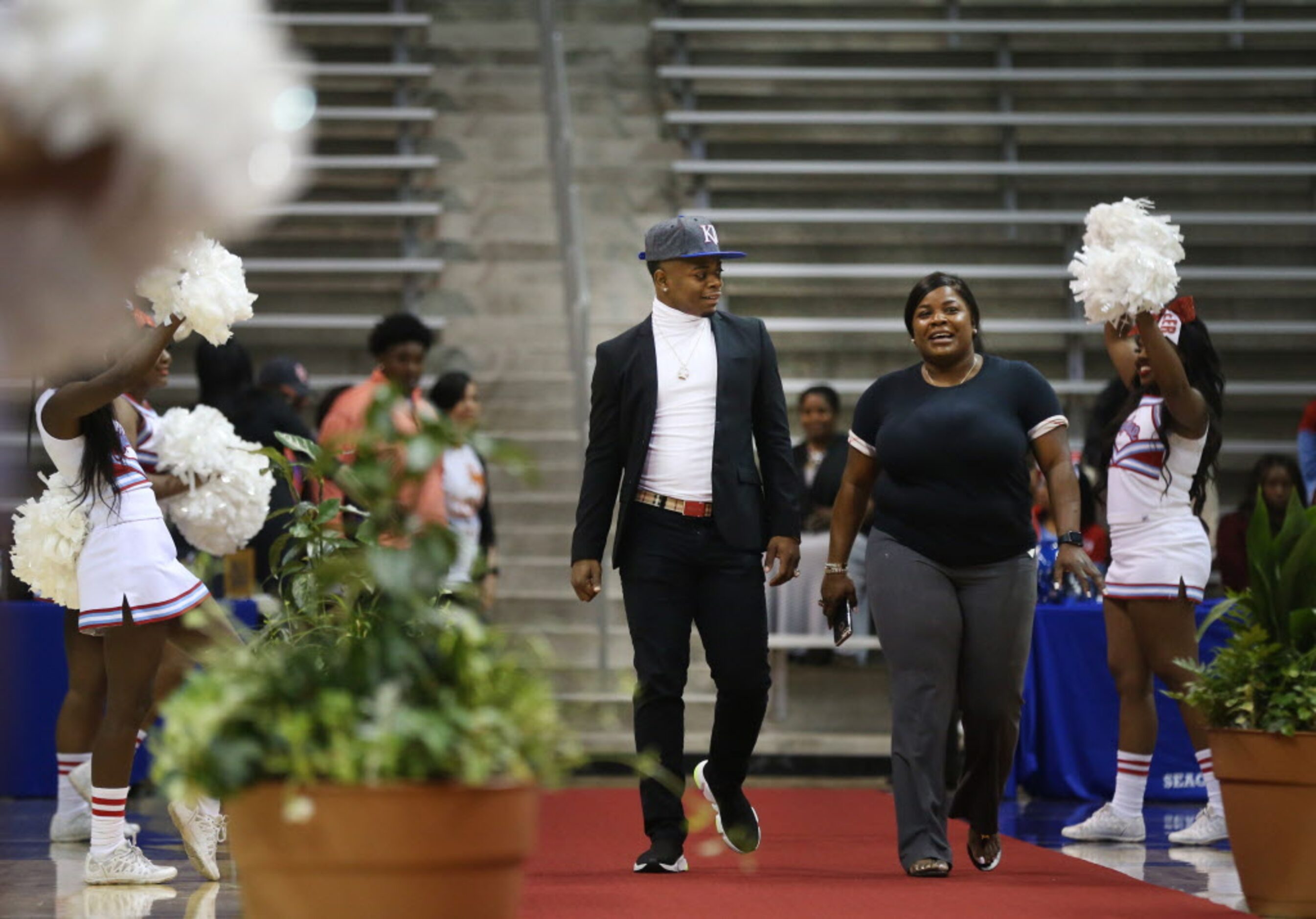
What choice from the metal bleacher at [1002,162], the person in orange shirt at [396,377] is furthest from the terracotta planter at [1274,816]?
the metal bleacher at [1002,162]

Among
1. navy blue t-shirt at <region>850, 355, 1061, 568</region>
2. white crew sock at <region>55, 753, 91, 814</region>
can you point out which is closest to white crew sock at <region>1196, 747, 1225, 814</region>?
navy blue t-shirt at <region>850, 355, 1061, 568</region>

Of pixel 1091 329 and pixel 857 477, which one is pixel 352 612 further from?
pixel 1091 329

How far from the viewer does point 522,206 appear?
34.3ft

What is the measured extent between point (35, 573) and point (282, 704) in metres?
2.79

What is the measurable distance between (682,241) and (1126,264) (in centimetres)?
Result: 134

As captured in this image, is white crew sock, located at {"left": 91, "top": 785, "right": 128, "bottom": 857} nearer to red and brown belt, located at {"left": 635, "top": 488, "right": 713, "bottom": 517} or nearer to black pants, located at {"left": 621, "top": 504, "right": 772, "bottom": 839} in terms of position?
black pants, located at {"left": 621, "top": 504, "right": 772, "bottom": 839}

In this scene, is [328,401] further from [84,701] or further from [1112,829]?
[1112,829]

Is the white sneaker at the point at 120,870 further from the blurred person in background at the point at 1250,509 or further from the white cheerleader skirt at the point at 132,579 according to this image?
the blurred person in background at the point at 1250,509

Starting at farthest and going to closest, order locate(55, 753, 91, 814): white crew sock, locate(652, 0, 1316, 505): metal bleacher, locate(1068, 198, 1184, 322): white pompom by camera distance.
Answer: locate(652, 0, 1316, 505): metal bleacher < locate(55, 753, 91, 814): white crew sock < locate(1068, 198, 1184, 322): white pompom

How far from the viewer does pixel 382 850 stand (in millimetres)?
2189

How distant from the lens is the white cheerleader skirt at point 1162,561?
5477mm

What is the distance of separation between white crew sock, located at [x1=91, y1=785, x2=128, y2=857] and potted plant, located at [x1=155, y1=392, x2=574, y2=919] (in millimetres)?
2239

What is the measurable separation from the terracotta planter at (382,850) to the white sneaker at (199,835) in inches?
85.4

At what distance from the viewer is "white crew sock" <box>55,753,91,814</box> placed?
5422 millimetres
